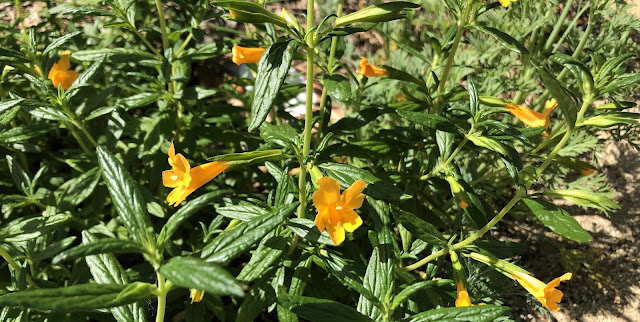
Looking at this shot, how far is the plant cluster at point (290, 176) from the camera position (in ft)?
4.23

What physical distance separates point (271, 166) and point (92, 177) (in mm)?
853

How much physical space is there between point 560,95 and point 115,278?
1496 millimetres

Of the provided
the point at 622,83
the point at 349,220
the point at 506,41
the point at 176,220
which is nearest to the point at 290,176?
the point at 349,220

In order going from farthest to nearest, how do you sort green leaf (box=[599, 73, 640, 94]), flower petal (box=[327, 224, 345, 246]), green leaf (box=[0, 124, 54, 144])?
green leaf (box=[0, 124, 54, 144])
green leaf (box=[599, 73, 640, 94])
flower petal (box=[327, 224, 345, 246])

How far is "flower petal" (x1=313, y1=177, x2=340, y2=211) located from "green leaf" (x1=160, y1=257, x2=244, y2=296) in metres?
0.39

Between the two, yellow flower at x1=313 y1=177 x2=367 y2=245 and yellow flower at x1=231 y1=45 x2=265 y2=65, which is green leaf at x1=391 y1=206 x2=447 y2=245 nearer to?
yellow flower at x1=313 y1=177 x2=367 y2=245

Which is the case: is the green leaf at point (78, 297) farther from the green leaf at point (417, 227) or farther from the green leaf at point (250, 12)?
the green leaf at point (417, 227)

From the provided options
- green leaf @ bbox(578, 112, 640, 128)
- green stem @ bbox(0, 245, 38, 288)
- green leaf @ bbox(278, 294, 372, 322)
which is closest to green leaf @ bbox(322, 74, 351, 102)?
green leaf @ bbox(278, 294, 372, 322)

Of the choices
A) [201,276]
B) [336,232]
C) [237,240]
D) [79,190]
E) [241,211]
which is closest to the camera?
[201,276]

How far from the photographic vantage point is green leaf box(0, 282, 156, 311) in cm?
95

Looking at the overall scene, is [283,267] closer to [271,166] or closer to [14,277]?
[271,166]

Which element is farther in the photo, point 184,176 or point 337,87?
point 337,87

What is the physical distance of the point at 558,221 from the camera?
1549 mm

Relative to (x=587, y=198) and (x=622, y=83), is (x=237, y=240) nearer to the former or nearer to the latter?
(x=587, y=198)
